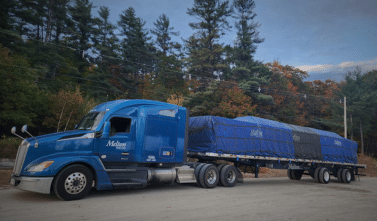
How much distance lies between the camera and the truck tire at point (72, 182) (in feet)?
24.0

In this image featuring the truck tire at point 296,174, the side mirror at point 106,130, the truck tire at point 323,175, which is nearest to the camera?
the side mirror at point 106,130

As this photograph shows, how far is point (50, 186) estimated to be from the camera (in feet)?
23.7

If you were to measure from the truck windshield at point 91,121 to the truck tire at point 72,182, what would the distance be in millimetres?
1447

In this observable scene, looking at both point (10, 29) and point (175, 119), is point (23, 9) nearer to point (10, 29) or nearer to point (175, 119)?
point (10, 29)

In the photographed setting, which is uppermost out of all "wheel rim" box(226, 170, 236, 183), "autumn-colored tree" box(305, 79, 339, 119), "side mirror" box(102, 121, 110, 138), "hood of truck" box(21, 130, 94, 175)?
"autumn-colored tree" box(305, 79, 339, 119)

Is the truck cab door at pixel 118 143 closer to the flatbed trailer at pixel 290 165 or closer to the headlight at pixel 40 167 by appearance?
the headlight at pixel 40 167

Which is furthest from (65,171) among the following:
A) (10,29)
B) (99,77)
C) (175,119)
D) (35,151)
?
(99,77)

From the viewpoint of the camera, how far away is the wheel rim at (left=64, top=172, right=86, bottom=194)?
7493mm

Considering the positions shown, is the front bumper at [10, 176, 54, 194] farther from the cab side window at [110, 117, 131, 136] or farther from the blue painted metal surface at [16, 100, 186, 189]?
the cab side window at [110, 117, 131, 136]

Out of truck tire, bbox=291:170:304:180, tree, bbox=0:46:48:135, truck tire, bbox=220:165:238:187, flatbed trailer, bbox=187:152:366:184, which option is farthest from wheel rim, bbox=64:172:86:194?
tree, bbox=0:46:48:135

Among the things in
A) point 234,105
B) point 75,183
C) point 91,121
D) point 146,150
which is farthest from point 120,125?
point 234,105

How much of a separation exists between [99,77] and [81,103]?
12.1 metres

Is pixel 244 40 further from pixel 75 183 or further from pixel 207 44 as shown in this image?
pixel 75 183

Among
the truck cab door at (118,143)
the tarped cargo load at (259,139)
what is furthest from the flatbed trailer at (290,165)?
the truck cab door at (118,143)
